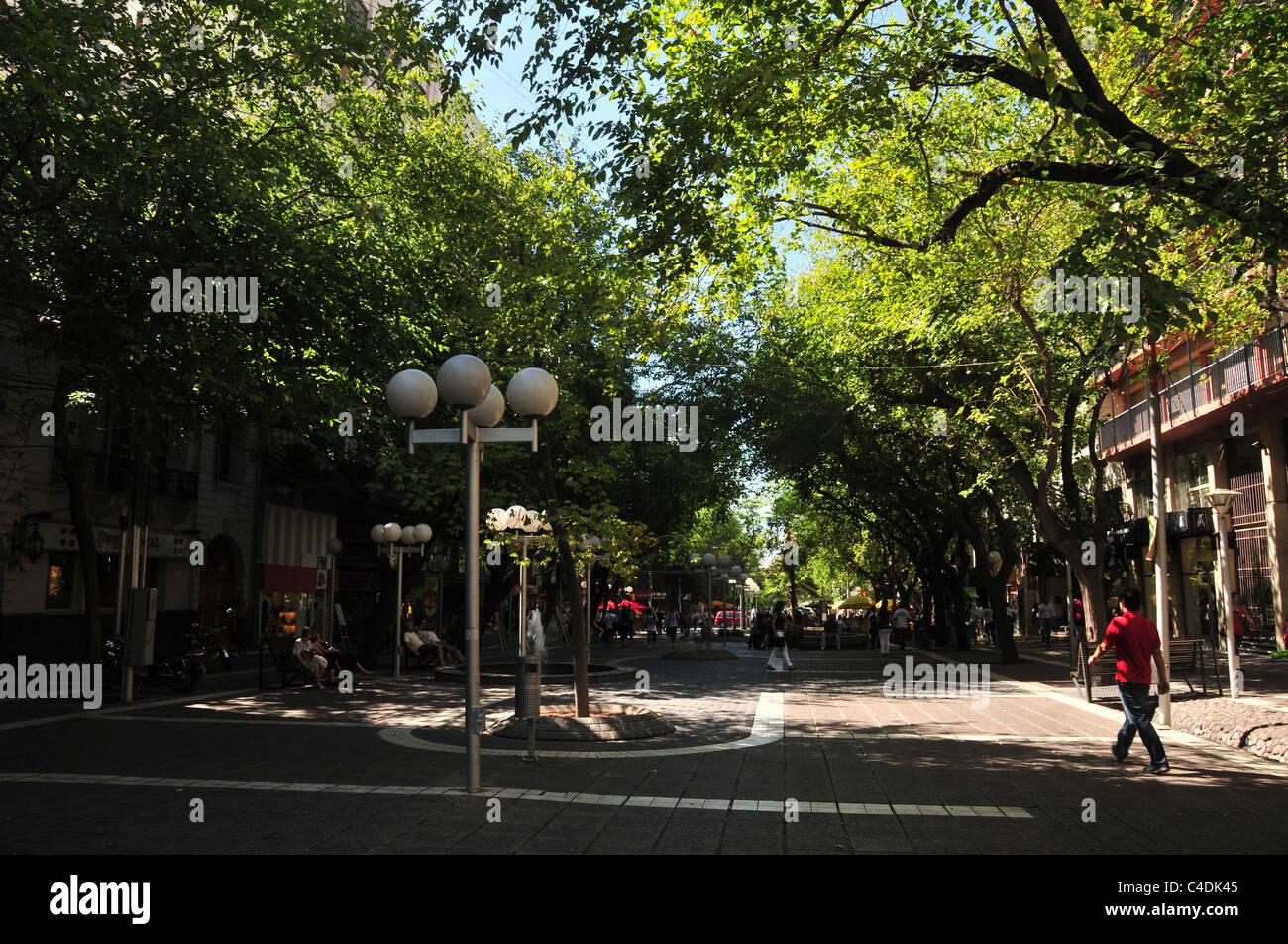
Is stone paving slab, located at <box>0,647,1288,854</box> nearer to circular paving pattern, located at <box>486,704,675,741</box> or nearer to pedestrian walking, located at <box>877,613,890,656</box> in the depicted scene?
circular paving pattern, located at <box>486,704,675,741</box>

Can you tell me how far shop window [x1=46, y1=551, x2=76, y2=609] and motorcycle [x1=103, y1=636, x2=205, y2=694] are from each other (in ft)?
17.2

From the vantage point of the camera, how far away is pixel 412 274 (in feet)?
52.8

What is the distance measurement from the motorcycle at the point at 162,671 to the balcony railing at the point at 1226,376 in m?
22.9

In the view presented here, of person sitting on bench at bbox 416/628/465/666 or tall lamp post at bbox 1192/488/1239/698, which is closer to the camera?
tall lamp post at bbox 1192/488/1239/698

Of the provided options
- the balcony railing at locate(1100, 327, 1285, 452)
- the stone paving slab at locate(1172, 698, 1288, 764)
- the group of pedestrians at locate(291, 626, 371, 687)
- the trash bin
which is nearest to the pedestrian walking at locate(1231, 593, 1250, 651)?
the balcony railing at locate(1100, 327, 1285, 452)

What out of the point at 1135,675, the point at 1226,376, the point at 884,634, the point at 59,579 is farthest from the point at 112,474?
the point at 1226,376

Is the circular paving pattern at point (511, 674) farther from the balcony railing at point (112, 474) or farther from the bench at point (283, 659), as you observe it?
the balcony railing at point (112, 474)

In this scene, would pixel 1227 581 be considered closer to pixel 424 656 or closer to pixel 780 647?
pixel 780 647

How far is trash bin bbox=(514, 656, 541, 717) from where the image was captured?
350 inches

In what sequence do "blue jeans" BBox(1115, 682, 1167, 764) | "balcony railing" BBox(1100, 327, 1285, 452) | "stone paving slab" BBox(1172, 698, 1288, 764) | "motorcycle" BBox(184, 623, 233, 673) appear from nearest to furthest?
"blue jeans" BBox(1115, 682, 1167, 764)
"stone paving slab" BBox(1172, 698, 1288, 764)
"motorcycle" BBox(184, 623, 233, 673)
"balcony railing" BBox(1100, 327, 1285, 452)

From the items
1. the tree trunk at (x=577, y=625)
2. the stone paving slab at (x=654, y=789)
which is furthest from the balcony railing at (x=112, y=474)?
the tree trunk at (x=577, y=625)

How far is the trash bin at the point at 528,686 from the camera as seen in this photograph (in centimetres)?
890

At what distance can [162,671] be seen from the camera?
16.3 metres
